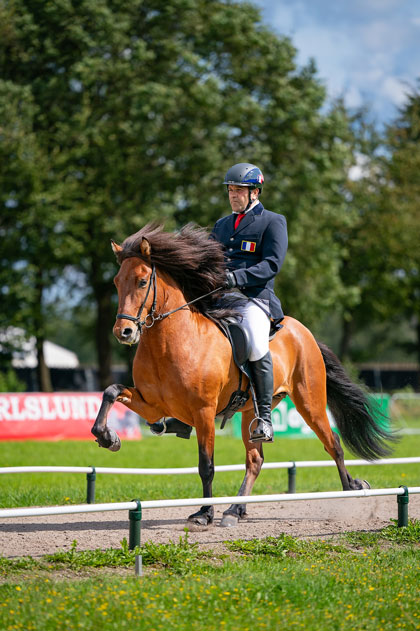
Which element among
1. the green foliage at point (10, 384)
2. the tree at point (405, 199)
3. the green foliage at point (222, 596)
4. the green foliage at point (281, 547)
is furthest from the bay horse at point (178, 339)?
the tree at point (405, 199)

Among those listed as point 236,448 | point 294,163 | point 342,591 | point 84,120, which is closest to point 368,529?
point 342,591

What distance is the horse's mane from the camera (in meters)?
6.86

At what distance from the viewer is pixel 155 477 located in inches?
533

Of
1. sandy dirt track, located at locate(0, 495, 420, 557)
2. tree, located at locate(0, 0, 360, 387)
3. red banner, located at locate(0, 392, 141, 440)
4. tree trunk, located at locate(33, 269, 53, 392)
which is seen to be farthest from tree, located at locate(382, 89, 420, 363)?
sandy dirt track, located at locate(0, 495, 420, 557)

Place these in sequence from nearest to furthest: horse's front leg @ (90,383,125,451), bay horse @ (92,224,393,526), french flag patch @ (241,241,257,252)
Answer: horse's front leg @ (90,383,125,451)
bay horse @ (92,224,393,526)
french flag patch @ (241,241,257,252)

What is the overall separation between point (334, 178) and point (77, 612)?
28241mm

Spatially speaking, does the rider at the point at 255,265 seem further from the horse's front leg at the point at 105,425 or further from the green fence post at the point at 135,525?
the green fence post at the point at 135,525

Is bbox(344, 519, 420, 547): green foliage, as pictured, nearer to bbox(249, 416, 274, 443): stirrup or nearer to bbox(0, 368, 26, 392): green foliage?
bbox(249, 416, 274, 443): stirrup

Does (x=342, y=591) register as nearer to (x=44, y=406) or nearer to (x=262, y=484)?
(x=262, y=484)

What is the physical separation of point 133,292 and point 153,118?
21.9 metres

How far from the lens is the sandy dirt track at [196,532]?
6395 mm

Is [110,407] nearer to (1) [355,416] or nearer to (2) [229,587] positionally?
(2) [229,587]

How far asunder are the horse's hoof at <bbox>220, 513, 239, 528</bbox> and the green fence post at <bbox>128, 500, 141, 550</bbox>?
1482 mm

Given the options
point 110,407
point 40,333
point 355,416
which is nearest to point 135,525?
point 110,407
